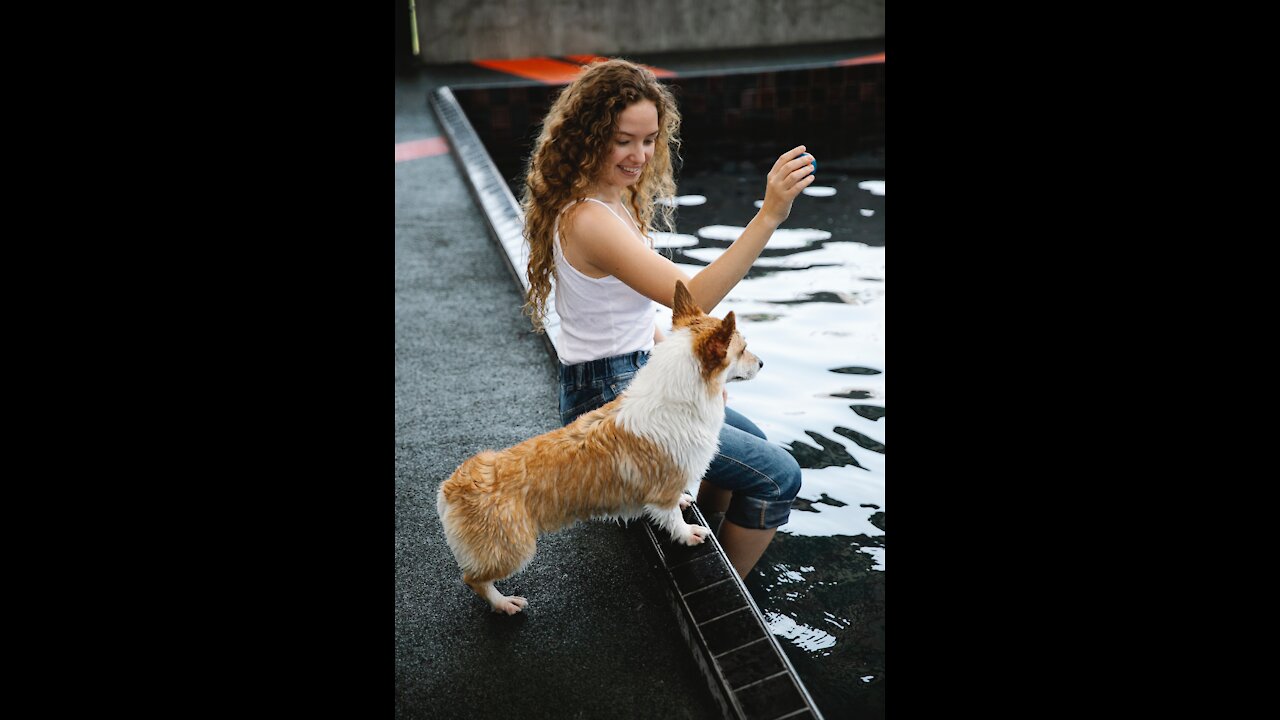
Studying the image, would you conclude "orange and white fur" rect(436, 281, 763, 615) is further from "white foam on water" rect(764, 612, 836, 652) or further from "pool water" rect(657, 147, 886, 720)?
"white foam on water" rect(764, 612, 836, 652)

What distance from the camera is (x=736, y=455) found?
2641 millimetres

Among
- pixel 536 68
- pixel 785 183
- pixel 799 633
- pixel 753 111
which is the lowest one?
pixel 799 633

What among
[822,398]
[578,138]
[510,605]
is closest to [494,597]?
[510,605]

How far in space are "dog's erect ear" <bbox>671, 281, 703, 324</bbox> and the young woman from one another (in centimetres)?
6

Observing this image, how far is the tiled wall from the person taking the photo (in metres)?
10.0

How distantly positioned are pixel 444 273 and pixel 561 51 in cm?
951

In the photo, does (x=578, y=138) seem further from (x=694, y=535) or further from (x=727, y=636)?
(x=727, y=636)

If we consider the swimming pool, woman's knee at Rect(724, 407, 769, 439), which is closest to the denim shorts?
woman's knee at Rect(724, 407, 769, 439)

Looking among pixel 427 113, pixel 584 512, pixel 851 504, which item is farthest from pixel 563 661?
pixel 427 113

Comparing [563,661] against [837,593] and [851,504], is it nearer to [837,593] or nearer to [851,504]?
[837,593]

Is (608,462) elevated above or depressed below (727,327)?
below

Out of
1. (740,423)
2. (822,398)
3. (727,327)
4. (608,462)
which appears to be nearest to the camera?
(727,327)

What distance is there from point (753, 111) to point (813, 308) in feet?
18.5

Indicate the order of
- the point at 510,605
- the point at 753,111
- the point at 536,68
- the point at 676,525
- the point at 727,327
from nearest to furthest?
the point at 727,327 < the point at 510,605 < the point at 676,525 < the point at 753,111 < the point at 536,68
